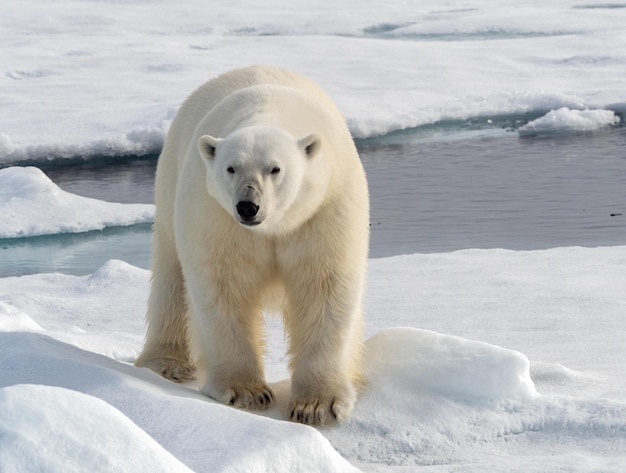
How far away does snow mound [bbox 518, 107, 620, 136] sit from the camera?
10.9 metres

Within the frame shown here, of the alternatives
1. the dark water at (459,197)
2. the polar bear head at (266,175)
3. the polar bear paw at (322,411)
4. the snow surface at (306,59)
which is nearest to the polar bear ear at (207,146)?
the polar bear head at (266,175)

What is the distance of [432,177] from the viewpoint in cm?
924

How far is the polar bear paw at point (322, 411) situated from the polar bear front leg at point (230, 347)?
17 centimetres

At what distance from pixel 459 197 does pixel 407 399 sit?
5599mm

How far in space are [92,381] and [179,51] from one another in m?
13.0

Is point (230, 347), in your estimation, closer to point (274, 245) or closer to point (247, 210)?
point (274, 245)

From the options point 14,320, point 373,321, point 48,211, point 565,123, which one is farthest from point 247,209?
point 565,123

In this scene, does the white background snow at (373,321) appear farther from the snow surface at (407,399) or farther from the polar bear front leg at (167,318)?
the polar bear front leg at (167,318)

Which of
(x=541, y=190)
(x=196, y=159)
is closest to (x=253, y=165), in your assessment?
(x=196, y=159)

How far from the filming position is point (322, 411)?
3.09m

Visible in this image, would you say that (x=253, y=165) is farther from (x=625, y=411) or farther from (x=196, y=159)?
(x=625, y=411)

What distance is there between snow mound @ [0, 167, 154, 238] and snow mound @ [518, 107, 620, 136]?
4560mm

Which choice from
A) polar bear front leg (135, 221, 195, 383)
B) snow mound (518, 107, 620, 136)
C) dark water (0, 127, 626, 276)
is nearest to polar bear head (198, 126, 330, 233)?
polar bear front leg (135, 221, 195, 383)

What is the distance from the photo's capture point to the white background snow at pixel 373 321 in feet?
7.80
